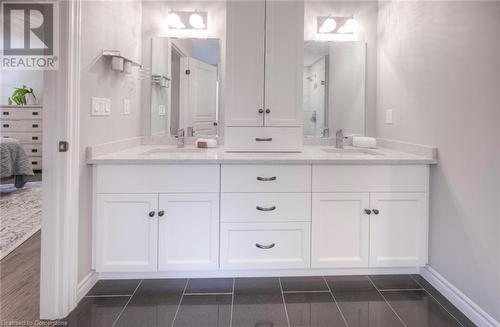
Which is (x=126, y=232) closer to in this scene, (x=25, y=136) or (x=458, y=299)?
(x=458, y=299)

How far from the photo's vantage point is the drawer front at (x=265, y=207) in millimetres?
2047

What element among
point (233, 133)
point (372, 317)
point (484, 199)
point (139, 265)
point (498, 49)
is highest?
point (498, 49)

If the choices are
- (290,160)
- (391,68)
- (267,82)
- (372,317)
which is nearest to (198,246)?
(290,160)

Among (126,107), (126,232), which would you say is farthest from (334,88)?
(126,232)

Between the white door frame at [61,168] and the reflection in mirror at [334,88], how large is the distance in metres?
1.71

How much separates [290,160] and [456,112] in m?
0.93

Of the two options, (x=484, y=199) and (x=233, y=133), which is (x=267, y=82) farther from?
(x=484, y=199)

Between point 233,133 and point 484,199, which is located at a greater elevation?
point 233,133

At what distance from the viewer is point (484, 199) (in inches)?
65.7

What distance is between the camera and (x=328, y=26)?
9.23 ft

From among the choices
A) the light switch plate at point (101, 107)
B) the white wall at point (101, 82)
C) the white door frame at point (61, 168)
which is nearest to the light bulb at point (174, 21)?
the white wall at point (101, 82)

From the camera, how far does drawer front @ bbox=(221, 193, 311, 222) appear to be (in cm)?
205

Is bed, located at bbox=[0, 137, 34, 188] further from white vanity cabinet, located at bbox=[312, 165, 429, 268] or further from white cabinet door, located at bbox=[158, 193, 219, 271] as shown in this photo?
white vanity cabinet, located at bbox=[312, 165, 429, 268]

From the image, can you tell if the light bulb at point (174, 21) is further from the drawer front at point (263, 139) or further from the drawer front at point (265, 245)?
the drawer front at point (265, 245)
